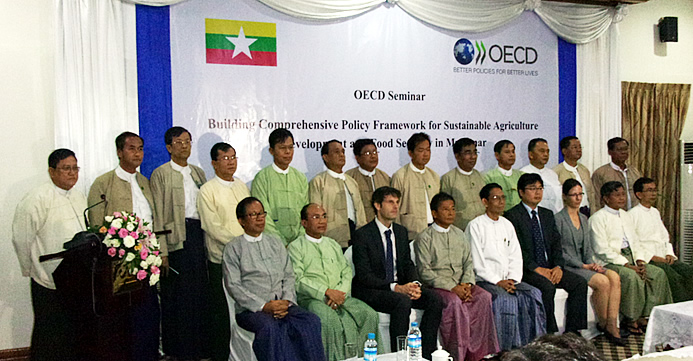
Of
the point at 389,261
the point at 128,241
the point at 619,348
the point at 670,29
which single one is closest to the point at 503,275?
the point at 389,261

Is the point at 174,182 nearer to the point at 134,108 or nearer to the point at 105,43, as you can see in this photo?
the point at 134,108

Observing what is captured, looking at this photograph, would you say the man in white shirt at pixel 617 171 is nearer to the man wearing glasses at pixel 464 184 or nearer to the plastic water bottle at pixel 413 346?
the man wearing glasses at pixel 464 184

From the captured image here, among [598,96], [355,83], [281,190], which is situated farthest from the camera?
[598,96]

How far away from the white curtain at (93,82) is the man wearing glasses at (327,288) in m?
1.72

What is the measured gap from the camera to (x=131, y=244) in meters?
3.71

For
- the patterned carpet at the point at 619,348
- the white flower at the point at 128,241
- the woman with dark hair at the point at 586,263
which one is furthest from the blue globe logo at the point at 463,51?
the white flower at the point at 128,241

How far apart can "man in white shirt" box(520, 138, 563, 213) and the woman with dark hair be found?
0.40m

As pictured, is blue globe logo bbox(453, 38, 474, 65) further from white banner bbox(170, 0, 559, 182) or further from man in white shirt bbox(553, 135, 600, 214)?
man in white shirt bbox(553, 135, 600, 214)

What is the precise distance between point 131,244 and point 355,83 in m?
3.02

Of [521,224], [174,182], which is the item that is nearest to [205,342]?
[174,182]

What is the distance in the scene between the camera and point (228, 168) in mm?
5016

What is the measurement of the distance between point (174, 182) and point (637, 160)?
220 inches

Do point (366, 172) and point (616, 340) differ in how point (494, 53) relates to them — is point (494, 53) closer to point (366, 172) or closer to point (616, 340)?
point (366, 172)

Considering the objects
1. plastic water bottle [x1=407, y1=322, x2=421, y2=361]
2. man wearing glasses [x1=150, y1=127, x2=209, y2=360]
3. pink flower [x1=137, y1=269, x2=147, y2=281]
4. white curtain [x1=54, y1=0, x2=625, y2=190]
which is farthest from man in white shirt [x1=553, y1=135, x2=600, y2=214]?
pink flower [x1=137, y1=269, x2=147, y2=281]
